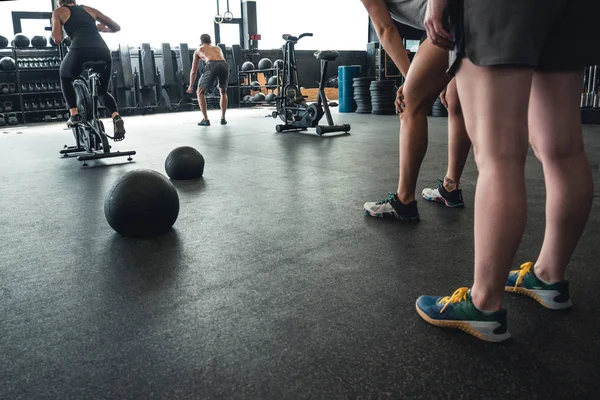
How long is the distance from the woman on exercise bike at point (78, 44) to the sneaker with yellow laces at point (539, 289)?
319 cm

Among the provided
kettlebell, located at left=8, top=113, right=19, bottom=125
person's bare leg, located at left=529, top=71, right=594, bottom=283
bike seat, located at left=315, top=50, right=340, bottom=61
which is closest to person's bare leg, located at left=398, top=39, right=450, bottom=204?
person's bare leg, located at left=529, top=71, right=594, bottom=283

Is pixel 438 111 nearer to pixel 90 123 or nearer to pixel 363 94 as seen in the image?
pixel 363 94

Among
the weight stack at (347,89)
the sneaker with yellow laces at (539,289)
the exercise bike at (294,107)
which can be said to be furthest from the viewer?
the weight stack at (347,89)

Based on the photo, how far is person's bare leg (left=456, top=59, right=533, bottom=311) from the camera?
832mm

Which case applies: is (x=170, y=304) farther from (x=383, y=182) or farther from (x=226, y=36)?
(x=226, y=36)

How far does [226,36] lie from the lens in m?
11.8

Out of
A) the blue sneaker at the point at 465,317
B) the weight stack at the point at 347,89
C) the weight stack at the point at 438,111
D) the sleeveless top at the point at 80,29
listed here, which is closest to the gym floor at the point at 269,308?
the blue sneaker at the point at 465,317

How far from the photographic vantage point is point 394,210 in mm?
1863

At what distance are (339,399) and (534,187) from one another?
1.98 metres

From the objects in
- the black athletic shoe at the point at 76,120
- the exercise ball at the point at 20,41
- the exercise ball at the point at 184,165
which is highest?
the exercise ball at the point at 20,41

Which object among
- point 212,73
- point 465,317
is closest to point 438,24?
point 465,317

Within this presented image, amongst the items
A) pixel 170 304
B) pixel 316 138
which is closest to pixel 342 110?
pixel 316 138

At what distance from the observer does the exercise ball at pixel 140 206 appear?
5.61 ft

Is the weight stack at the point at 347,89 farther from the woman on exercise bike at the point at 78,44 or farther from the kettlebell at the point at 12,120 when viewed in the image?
the kettlebell at the point at 12,120
